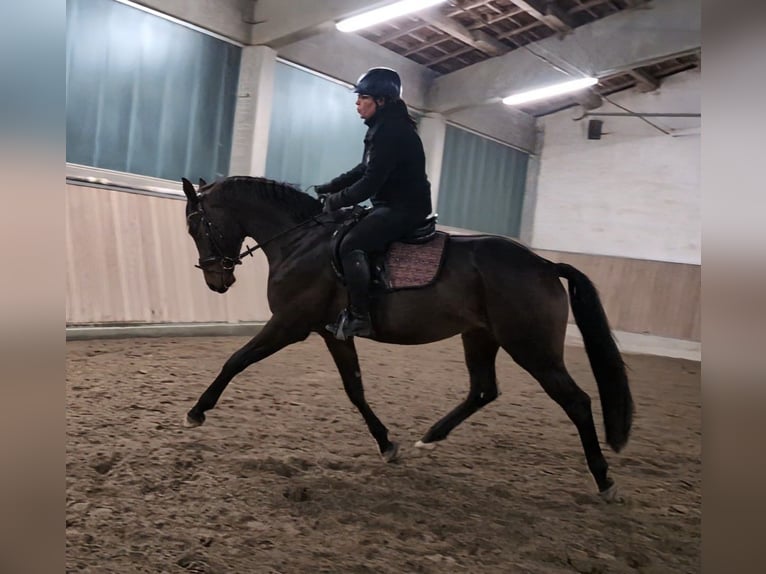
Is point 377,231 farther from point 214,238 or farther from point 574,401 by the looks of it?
point 574,401

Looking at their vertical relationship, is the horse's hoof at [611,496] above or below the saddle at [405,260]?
below

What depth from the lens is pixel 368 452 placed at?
2709mm

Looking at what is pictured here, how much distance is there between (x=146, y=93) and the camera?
5.37 meters

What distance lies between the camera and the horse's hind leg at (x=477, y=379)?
9.09ft

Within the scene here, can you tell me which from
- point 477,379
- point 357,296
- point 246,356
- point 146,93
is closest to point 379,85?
point 357,296

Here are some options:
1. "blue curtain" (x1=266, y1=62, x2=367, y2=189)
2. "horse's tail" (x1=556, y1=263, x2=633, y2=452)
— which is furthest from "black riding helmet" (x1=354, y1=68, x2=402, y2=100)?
"blue curtain" (x1=266, y1=62, x2=367, y2=189)

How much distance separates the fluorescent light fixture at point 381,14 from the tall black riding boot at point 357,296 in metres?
4.16

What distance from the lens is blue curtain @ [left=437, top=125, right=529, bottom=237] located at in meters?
8.88

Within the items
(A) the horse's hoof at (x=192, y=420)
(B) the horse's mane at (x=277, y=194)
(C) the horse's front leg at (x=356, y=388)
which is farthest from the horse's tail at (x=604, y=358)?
(A) the horse's hoof at (x=192, y=420)

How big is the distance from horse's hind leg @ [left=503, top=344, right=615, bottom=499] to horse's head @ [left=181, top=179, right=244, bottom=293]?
1.45 metres

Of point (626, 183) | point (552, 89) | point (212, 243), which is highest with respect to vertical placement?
point (552, 89)

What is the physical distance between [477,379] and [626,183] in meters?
8.36

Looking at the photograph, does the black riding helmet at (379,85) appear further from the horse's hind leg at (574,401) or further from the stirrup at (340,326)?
the horse's hind leg at (574,401)

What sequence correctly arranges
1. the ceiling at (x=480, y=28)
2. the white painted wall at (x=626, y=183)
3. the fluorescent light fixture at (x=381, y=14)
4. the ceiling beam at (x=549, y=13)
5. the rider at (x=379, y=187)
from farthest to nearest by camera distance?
the white painted wall at (x=626, y=183), the ceiling at (x=480, y=28), the ceiling beam at (x=549, y=13), the fluorescent light fixture at (x=381, y=14), the rider at (x=379, y=187)
